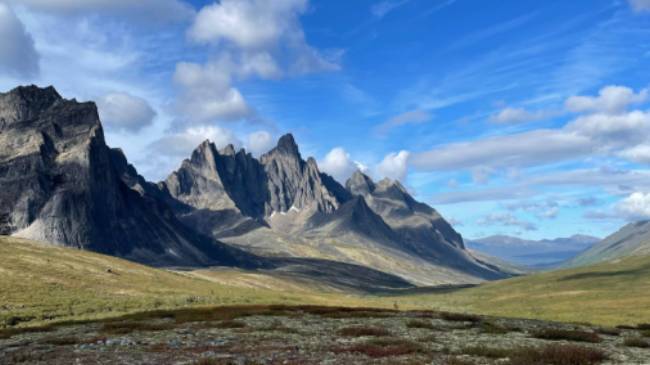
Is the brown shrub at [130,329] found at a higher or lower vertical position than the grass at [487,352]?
lower

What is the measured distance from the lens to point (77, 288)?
102562 millimetres

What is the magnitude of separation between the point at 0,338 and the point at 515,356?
35.3 metres

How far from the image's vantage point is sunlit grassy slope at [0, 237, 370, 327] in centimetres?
7275

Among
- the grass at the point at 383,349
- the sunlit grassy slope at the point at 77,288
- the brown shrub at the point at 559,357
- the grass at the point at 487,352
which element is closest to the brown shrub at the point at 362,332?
the grass at the point at 383,349

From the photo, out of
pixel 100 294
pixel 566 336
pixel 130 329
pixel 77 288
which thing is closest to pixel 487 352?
pixel 566 336

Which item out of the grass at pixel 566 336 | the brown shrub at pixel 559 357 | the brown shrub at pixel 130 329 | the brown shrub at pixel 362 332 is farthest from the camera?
the brown shrub at pixel 130 329

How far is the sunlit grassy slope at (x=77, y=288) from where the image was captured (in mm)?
72750

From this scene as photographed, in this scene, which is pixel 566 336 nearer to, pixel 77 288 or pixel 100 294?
pixel 100 294

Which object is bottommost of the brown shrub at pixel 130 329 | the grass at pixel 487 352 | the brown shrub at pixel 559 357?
the brown shrub at pixel 130 329

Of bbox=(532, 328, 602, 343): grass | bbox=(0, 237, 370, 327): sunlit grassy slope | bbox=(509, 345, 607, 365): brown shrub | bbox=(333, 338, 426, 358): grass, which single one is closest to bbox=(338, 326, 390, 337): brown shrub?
bbox=(333, 338, 426, 358): grass

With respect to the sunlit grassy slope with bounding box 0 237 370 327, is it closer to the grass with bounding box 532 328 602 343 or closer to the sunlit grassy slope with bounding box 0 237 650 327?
the sunlit grassy slope with bounding box 0 237 650 327

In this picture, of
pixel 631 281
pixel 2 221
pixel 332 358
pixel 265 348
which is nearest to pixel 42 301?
pixel 2 221

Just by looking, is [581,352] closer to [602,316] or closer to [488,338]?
[488,338]

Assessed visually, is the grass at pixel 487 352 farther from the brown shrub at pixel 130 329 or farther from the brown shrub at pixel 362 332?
the brown shrub at pixel 130 329
